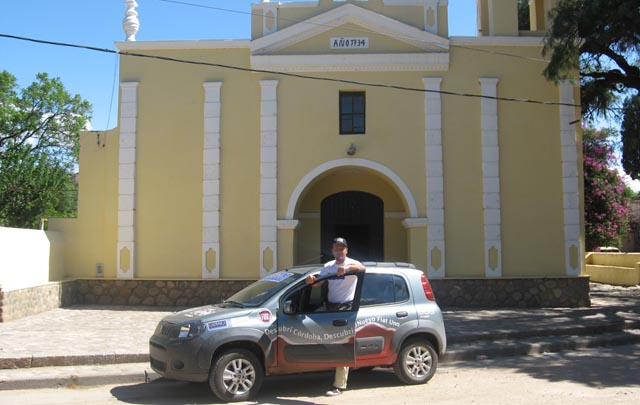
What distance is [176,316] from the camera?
765 centimetres

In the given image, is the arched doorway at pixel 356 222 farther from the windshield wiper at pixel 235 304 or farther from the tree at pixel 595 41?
the windshield wiper at pixel 235 304

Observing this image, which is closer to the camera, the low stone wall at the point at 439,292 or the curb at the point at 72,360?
the curb at the point at 72,360

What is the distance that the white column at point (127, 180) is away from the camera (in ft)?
50.4

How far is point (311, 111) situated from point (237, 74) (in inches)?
84.2

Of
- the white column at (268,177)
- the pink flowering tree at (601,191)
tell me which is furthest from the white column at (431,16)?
the pink flowering tree at (601,191)

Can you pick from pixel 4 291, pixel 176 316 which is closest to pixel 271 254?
pixel 4 291

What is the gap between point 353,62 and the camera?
50.9ft

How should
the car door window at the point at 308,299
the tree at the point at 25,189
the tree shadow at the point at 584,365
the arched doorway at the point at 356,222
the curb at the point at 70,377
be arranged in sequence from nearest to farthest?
the car door window at the point at 308,299, the curb at the point at 70,377, the tree shadow at the point at 584,365, the arched doorway at the point at 356,222, the tree at the point at 25,189

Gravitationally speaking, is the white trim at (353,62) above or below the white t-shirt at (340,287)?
above

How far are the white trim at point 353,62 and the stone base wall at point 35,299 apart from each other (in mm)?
7257

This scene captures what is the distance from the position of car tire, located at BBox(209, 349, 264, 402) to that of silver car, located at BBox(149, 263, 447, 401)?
0.01m

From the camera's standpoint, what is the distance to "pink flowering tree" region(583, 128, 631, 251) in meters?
24.8

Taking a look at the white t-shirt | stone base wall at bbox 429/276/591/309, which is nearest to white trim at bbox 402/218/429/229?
stone base wall at bbox 429/276/591/309

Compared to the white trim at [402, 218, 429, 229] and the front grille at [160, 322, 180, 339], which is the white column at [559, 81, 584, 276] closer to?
the white trim at [402, 218, 429, 229]
